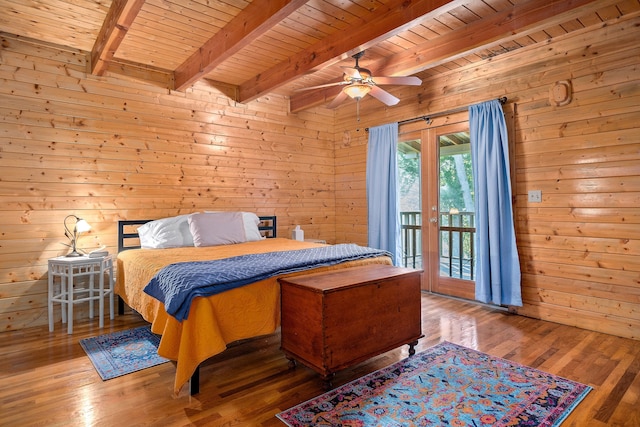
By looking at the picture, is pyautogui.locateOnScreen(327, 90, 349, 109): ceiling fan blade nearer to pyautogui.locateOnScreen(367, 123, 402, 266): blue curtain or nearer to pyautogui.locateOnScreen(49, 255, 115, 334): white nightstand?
pyautogui.locateOnScreen(367, 123, 402, 266): blue curtain

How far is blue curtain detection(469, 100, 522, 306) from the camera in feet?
11.4

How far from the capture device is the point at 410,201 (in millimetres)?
4605

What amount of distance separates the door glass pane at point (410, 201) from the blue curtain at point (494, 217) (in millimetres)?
876

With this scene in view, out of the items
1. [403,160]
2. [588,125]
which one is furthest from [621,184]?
[403,160]

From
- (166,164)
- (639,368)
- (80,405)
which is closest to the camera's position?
(80,405)

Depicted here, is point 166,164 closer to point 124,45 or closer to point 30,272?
point 124,45

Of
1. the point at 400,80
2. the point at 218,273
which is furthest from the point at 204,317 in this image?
the point at 400,80

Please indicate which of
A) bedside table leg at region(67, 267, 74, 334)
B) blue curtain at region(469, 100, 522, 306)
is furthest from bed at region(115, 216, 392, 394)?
blue curtain at region(469, 100, 522, 306)

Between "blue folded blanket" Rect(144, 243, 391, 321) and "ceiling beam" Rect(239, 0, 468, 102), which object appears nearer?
"blue folded blanket" Rect(144, 243, 391, 321)

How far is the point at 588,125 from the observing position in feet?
10.1

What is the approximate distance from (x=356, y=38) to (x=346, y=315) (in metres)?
2.19

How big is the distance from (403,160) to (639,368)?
302cm

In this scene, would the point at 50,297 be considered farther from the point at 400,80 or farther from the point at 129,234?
the point at 400,80

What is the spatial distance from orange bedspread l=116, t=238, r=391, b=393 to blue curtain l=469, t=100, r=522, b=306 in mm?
1510
